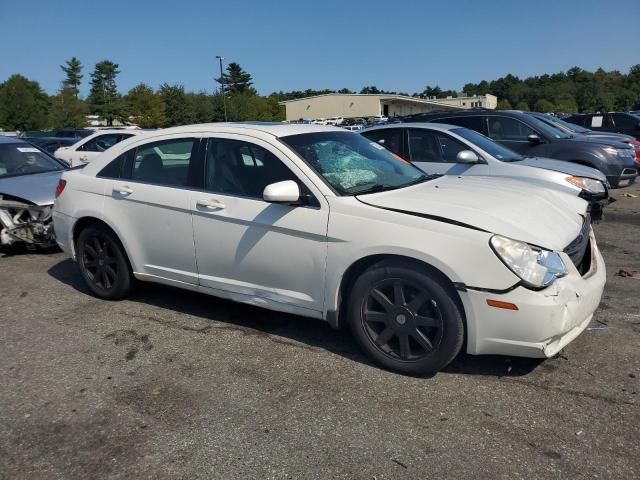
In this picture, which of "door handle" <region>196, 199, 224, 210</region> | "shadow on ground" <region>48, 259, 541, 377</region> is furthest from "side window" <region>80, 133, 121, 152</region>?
"door handle" <region>196, 199, 224, 210</region>

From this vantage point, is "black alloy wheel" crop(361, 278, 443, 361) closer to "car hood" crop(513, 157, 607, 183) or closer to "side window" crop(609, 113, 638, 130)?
"car hood" crop(513, 157, 607, 183)

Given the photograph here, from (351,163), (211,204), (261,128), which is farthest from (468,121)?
(211,204)

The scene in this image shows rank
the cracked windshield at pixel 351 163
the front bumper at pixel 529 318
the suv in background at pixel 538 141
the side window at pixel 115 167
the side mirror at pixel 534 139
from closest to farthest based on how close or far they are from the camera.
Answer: the front bumper at pixel 529 318 → the cracked windshield at pixel 351 163 → the side window at pixel 115 167 → the side mirror at pixel 534 139 → the suv in background at pixel 538 141

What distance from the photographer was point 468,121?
9648 millimetres

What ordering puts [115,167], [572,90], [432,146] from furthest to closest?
1. [572,90]
2. [432,146]
3. [115,167]

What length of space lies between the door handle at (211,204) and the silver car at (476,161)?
3.35 m

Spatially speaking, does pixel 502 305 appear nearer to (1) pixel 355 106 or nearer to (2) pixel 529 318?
(2) pixel 529 318

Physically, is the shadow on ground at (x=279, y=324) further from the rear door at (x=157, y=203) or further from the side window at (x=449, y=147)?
the side window at (x=449, y=147)

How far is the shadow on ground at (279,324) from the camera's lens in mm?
3529

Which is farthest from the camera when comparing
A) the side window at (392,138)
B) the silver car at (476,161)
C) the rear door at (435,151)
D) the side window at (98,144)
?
the side window at (98,144)

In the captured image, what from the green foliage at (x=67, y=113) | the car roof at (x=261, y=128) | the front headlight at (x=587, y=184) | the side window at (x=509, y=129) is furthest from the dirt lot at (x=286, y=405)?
the green foliage at (x=67, y=113)

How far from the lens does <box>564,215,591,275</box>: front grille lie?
3.41 m

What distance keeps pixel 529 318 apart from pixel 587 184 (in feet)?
15.8

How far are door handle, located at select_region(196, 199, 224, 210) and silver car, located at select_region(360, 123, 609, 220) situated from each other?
11.0 feet
